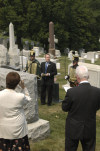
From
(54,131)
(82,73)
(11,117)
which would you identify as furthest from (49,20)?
(11,117)

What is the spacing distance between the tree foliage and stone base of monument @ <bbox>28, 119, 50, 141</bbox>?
28.8m

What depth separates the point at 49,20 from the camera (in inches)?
1447

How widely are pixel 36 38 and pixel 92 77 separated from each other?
24.9 meters

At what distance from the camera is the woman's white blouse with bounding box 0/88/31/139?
11.0 feet

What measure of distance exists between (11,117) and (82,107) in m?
0.96

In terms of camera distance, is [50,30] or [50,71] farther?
[50,30]

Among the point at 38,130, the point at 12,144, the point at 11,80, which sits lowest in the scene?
the point at 38,130

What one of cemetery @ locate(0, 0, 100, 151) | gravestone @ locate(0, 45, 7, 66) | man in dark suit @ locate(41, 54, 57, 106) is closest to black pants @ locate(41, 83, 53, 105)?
man in dark suit @ locate(41, 54, 57, 106)

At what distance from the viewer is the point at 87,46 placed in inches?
1654

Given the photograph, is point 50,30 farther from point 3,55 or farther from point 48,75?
point 48,75

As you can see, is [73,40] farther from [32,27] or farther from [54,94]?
[54,94]

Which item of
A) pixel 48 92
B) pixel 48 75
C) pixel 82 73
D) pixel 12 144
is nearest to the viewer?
pixel 82 73

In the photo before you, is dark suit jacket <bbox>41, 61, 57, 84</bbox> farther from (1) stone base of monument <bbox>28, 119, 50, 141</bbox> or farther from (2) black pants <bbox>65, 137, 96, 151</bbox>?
(2) black pants <bbox>65, 137, 96, 151</bbox>

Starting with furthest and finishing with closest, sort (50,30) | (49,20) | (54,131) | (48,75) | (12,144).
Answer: (49,20) → (50,30) → (48,75) → (54,131) → (12,144)
